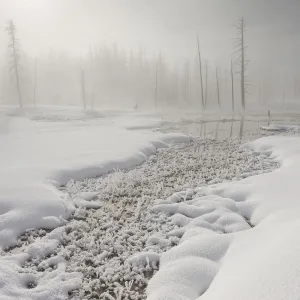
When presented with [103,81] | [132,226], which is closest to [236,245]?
[132,226]

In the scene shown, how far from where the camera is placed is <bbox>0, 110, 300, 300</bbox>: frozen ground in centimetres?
398

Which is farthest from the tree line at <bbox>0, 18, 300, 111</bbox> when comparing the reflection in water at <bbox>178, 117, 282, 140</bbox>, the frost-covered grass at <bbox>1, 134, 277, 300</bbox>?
the frost-covered grass at <bbox>1, 134, 277, 300</bbox>

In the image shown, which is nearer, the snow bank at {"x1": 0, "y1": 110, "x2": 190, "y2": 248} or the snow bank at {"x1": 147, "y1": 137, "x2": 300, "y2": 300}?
the snow bank at {"x1": 147, "y1": 137, "x2": 300, "y2": 300}

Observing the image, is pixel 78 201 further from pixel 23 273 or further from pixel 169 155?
pixel 169 155

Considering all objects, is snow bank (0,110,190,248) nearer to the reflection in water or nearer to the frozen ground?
the frozen ground

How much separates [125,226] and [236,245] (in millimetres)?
2441

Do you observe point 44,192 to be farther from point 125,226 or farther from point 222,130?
point 222,130

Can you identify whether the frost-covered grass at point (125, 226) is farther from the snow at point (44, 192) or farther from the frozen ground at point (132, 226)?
the snow at point (44, 192)

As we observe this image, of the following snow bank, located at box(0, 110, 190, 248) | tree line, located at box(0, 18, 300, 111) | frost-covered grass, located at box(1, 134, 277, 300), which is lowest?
frost-covered grass, located at box(1, 134, 277, 300)

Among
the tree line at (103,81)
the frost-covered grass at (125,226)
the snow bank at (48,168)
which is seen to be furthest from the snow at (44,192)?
the tree line at (103,81)

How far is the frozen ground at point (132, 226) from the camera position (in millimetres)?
3979

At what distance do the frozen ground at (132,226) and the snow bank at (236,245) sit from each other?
3 centimetres

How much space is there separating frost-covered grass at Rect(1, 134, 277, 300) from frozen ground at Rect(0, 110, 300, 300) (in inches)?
0.8

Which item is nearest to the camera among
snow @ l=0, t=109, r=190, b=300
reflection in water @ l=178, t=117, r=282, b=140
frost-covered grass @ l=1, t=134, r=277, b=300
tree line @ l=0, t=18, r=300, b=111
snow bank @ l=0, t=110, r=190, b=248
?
snow @ l=0, t=109, r=190, b=300
